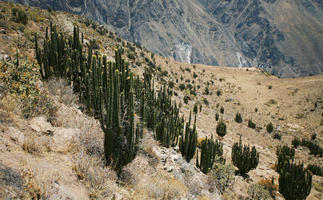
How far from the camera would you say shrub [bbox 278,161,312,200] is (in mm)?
9359

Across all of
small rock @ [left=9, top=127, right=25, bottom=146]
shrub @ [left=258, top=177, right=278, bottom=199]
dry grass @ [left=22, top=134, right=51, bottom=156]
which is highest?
small rock @ [left=9, top=127, right=25, bottom=146]

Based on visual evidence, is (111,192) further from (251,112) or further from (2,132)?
(251,112)

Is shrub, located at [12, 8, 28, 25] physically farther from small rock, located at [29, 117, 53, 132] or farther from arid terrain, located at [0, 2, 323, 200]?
small rock, located at [29, 117, 53, 132]

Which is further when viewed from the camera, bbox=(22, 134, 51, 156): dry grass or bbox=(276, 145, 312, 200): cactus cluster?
bbox=(276, 145, 312, 200): cactus cluster

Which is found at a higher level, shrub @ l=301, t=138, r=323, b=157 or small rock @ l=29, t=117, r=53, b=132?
small rock @ l=29, t=117, r=53, b=132

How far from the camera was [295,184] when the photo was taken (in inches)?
373

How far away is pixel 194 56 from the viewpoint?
150000mm

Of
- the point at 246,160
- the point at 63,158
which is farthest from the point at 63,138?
the point at 246,160

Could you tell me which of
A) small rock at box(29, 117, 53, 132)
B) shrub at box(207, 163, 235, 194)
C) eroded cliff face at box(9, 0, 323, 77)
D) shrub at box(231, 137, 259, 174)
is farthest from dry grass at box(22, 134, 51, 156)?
eroded cliff face at box(9, 0, 323, 77)

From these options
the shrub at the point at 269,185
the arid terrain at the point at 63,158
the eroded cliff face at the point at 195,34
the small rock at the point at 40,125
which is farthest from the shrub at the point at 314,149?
the eroded cliff face at the point at 195,34

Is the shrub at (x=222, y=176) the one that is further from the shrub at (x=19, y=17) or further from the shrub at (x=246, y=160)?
the shrub at (x=19, y=17)

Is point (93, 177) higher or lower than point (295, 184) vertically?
higher

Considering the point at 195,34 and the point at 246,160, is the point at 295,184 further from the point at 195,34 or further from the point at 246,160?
the point at 195,34

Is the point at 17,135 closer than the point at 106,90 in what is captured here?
Yes
